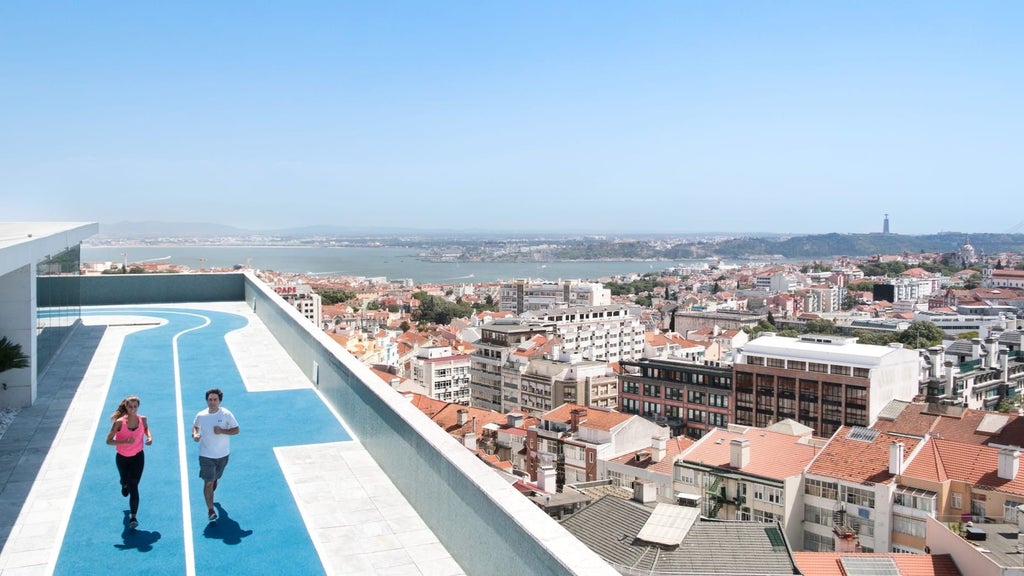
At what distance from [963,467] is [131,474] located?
14.7m

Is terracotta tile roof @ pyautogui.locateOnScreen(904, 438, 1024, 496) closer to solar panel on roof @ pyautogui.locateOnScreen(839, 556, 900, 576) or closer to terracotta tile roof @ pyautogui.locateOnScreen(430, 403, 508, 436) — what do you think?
solar panel on roof @ pyautogui.locateOnScreen(839, 556, 900, 576)

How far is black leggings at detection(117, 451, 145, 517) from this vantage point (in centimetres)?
366

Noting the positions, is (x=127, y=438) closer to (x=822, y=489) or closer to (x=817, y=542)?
(x=822, y=489)

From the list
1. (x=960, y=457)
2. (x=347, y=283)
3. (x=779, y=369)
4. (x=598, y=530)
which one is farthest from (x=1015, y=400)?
(x=347, y=283)

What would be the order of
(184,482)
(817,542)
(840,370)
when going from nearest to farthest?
(184,482)
(817,542)
(840,370)

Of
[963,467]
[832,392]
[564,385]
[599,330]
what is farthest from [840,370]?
[599,330]

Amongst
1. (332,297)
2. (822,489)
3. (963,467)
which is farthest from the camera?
(332,297)

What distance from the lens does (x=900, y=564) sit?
10562 millimetres

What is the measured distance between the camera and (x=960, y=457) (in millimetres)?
15297

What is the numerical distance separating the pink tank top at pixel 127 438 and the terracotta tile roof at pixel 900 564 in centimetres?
872

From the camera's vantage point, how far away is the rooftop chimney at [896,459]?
14.9m

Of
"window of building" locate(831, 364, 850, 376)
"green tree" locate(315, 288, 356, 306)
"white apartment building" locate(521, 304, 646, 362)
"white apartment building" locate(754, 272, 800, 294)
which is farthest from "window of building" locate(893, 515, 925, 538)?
"white apartment building" locate(754, 272, 800, 294)

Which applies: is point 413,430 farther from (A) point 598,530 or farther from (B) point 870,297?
(B) point 870,297

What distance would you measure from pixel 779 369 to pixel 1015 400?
12085mm
